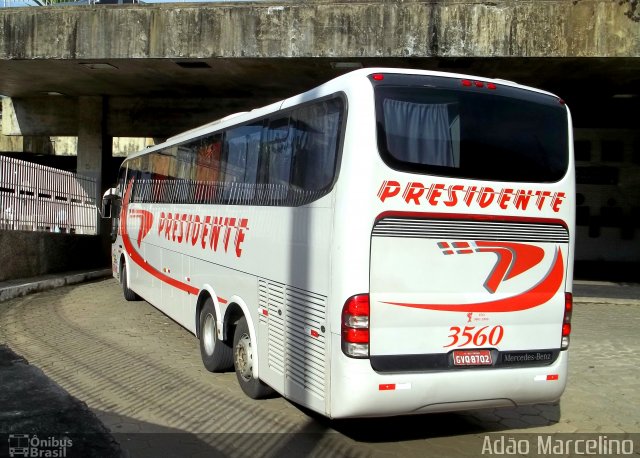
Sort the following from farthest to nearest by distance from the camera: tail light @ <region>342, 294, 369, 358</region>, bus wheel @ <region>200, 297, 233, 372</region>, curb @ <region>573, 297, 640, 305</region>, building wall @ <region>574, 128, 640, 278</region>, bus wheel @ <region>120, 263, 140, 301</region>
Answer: building wall @ <region>574, 128, 640, 278</region> < curb @ <region>573, 297, 640, 305</region> < bus wheel @ <region>120, 263, 140, 301</region> < bus wheel @ <region>200, 297, 233, 372</region> < tail light @ <region>342, 294, 369, 358</region>

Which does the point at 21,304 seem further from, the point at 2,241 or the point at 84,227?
the point at 84,227

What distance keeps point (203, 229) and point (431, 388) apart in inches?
159

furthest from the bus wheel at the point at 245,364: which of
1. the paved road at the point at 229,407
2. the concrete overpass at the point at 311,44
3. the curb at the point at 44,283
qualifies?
the curb at the point at 44,283

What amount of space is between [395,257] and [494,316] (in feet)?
3.30

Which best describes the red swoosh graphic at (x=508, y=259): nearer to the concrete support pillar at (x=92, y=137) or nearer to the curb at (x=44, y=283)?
the curb at (x=44, y=283)

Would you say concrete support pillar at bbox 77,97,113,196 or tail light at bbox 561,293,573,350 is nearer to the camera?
tail light at bbox 561,293,573,350

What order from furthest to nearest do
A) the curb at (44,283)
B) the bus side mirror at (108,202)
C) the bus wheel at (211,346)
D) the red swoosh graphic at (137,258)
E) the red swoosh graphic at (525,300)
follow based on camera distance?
the bus side mirror at (108,202)
the curb at (44,283)
the red swoosh graphic at (137,258)
the bus wheel at (211,346)
the red swoosh graphic at (525,300)

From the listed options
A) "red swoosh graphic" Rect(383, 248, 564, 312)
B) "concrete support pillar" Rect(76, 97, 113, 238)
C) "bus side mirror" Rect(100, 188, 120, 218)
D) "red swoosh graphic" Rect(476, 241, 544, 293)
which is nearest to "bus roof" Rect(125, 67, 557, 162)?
"red swoosh graphic" Rect(476, 241, 544, 293)

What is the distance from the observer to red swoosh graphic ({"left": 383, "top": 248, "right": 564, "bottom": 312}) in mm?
4570

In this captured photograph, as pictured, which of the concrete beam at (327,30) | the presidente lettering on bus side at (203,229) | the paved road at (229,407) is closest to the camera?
the paved road at (229,407)

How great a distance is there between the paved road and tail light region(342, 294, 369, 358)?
107 cm

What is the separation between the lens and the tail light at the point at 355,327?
14.1ft

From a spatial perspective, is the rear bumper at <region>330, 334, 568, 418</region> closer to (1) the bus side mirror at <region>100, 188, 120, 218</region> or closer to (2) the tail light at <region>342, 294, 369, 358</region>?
(2) the tail light at <region>342, 294, 369, 358</region>

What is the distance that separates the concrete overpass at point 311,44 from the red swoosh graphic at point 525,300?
302 inches
